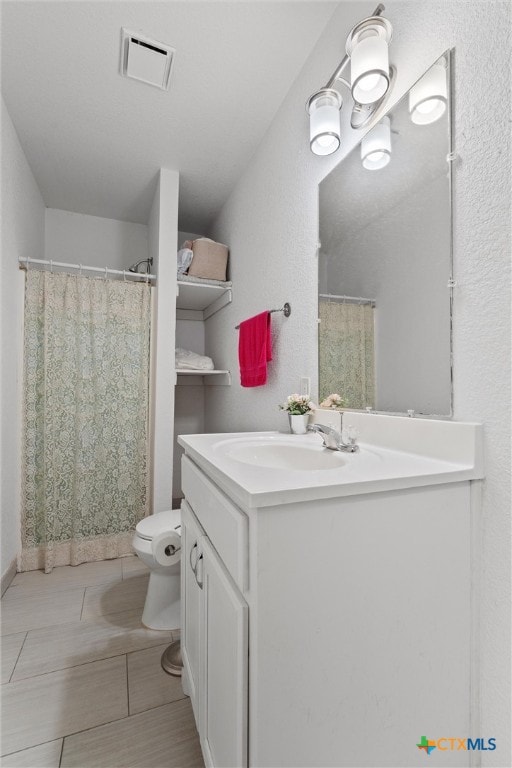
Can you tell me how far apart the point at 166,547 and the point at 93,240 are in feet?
8.29

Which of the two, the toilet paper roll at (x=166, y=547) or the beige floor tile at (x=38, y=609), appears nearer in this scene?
the toilet paper roll at (x=166, y=547)

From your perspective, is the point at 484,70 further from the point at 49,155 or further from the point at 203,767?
the point at 49,155

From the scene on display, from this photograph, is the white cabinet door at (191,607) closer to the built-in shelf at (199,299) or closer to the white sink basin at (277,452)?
the white sink basin at (277,452)

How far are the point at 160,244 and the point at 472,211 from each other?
74.6 inches

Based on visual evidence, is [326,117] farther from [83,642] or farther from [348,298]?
[83,642]

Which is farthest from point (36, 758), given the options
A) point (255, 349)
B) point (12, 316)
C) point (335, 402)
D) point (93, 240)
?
point (93, 240)

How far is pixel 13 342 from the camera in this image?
1.98m

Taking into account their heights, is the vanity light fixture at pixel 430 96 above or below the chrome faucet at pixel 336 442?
above

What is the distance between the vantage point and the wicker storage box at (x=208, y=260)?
2371 mm

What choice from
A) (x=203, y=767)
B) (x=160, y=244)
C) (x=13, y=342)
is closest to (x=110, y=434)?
(x=13, y=342)

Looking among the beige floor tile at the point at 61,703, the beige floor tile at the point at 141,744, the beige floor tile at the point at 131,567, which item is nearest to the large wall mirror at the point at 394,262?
the beige floor tile at the point at 141,744

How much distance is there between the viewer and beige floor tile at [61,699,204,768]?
947 mm

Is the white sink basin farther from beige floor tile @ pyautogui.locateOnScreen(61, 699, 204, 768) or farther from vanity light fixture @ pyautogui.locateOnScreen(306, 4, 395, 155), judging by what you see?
vanity light fixture @ pyautogui.locateOnScreen(306, 4, 395, 155)

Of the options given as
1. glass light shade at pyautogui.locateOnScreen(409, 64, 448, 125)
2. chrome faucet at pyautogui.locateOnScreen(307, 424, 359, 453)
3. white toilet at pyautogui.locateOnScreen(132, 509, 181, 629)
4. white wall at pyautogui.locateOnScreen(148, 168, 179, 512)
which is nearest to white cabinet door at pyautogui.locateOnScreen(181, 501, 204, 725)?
white toilet at pyautogui.locateOnScreen(132, 509, 181, 629)
